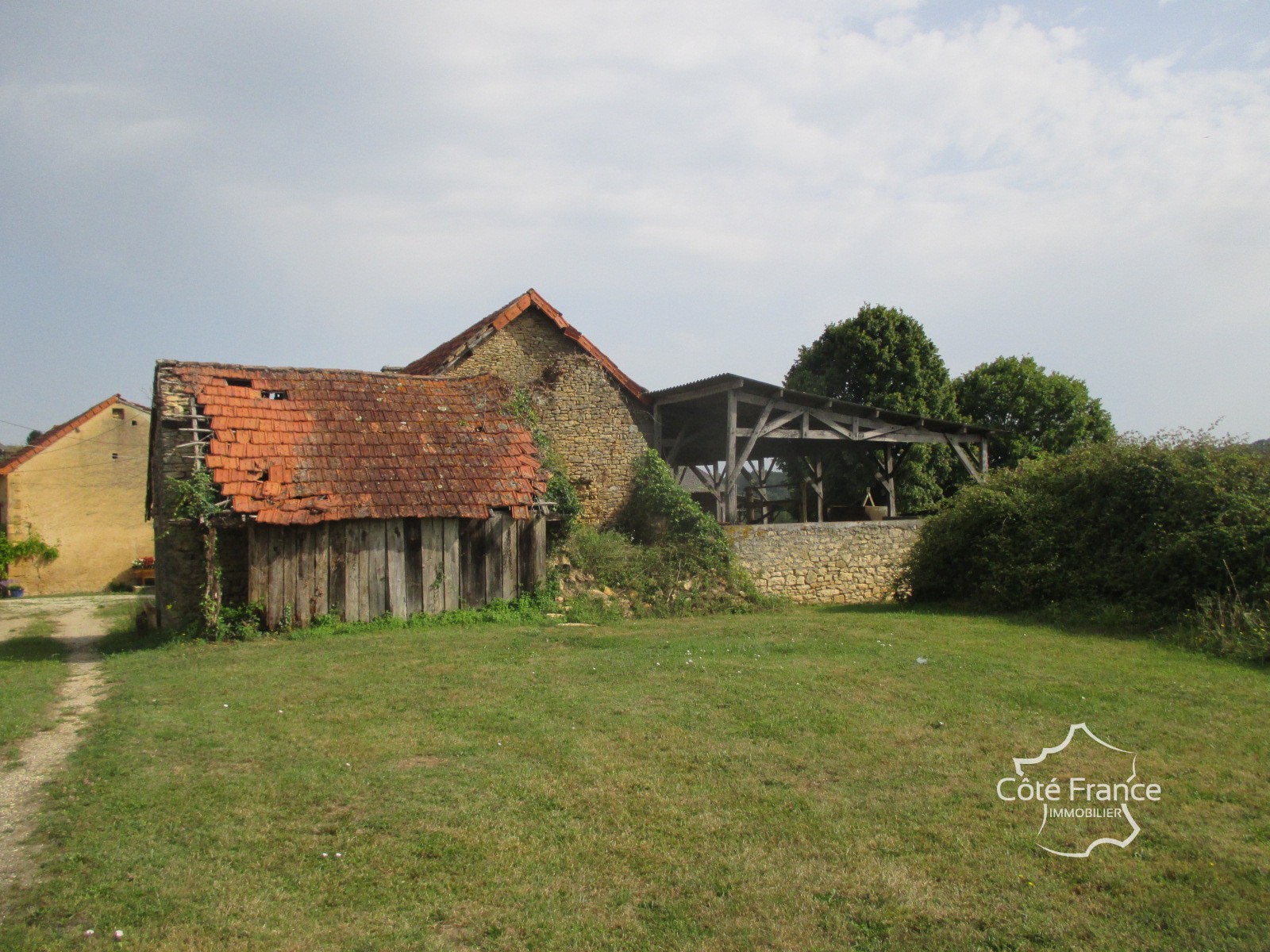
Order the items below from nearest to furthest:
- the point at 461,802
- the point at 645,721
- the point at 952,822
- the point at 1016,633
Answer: the point at 952,822, the point at 461,802, the point at 645,721, the point at 1016,633

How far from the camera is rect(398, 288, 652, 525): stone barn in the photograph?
60.2 ft

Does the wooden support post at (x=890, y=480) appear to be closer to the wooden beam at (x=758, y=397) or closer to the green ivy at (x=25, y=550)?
the wooden beam at (x=758, y=397)

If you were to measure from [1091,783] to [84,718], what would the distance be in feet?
28.7

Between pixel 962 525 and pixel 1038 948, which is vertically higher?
pixel 962 525

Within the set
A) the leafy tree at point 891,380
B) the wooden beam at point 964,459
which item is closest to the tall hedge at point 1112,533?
the wooden beam at point 964,459

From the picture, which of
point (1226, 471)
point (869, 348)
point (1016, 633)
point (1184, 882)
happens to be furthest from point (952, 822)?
point (869, 348)

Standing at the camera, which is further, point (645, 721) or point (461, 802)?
point (645, 721)

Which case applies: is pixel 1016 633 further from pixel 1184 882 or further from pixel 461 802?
pixel 461 802

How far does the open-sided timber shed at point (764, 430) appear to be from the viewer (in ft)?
62.3

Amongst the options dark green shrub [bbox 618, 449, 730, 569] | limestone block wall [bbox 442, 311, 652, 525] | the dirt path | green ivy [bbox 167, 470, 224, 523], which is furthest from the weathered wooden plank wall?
limestone block wall [bbox 442, 311, 652, 525]

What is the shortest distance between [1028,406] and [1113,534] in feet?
66.2

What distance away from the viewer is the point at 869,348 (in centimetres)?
2773

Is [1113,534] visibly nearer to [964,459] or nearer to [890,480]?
[964,459]

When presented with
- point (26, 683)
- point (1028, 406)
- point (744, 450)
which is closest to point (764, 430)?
point (744, 450)
